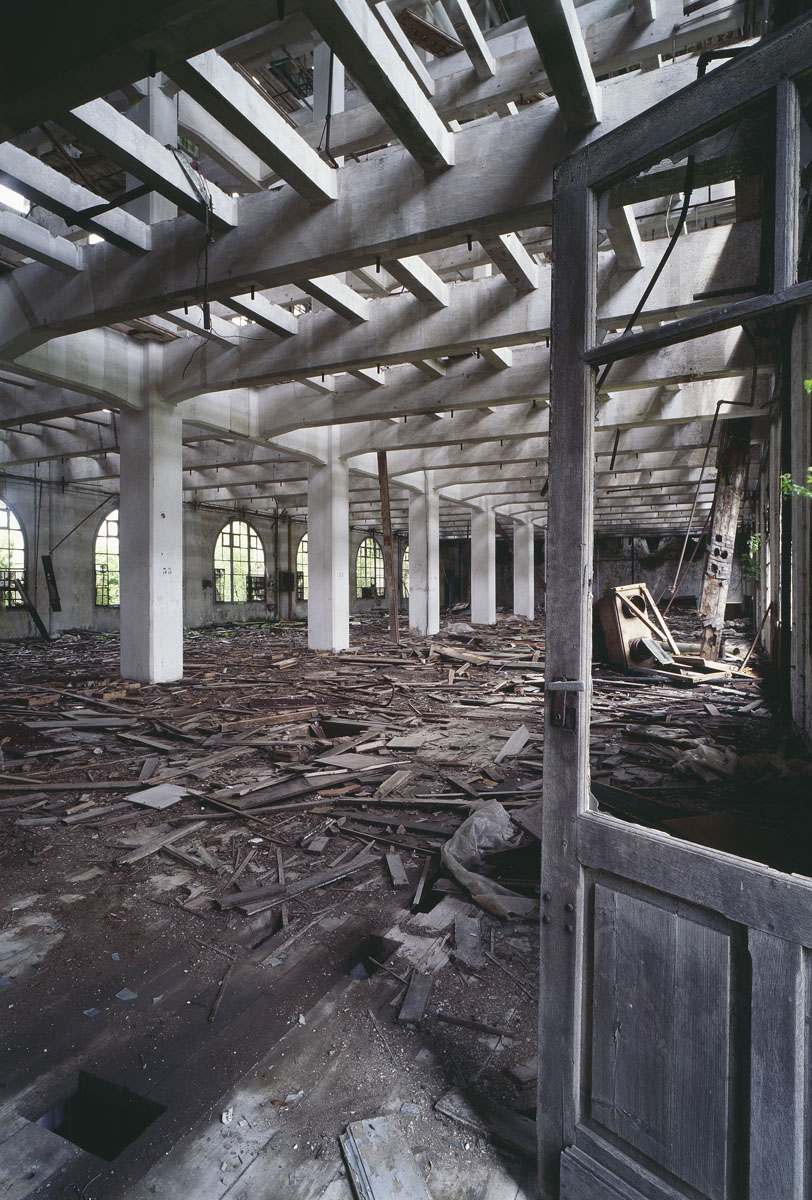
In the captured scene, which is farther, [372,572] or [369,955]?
[372,572]

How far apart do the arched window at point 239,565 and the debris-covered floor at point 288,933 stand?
16927 millimetres

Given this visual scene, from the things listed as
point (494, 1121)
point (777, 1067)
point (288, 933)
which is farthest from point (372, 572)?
point (777, 1067)

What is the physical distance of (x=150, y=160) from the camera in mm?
5086

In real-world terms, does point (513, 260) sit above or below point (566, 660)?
above

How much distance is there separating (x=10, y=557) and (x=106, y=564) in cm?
315

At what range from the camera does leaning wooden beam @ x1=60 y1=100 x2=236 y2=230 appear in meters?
4.67

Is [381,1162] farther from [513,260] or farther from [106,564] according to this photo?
[106,564]

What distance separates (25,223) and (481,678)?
9.66 metres

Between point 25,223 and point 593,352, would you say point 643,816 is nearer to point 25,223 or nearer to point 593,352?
point 593,352

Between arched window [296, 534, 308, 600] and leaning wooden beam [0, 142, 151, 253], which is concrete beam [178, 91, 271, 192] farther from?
arched window [296, 534, 308, 600]

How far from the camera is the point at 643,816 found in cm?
421

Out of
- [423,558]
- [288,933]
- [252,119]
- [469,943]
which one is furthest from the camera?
[423,558]

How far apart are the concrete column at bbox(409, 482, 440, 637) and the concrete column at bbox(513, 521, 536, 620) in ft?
29.9

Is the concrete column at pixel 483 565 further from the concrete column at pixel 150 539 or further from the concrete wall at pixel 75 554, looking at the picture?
the concrete column at pixel 150 539
